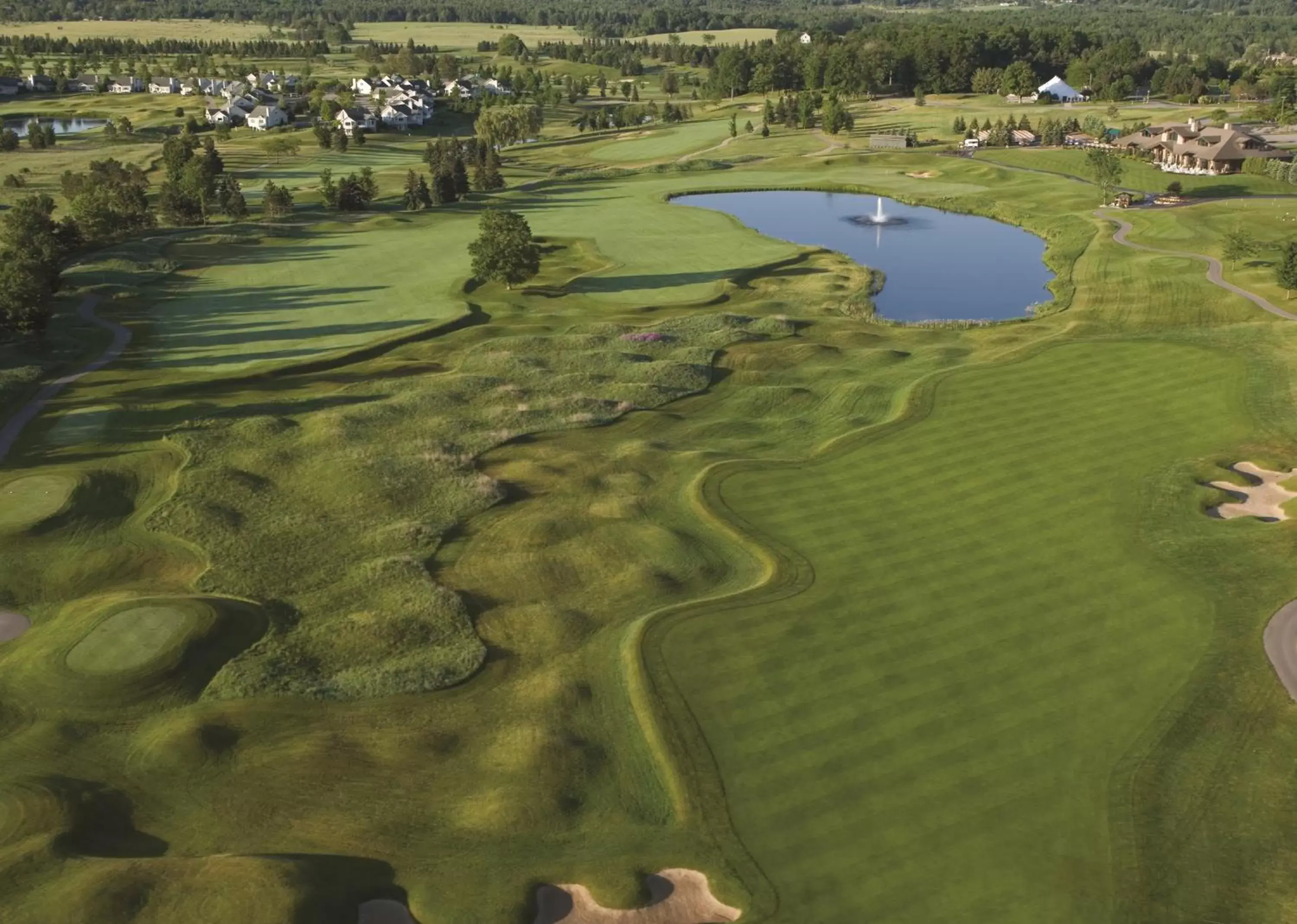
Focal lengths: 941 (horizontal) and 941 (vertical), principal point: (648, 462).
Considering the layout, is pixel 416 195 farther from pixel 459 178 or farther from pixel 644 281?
pixel 644 281

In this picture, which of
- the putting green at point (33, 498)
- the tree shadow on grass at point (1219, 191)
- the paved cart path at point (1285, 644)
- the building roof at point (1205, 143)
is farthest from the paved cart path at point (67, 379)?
the building roof at point (1205, 143)

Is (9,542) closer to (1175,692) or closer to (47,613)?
(47,613)

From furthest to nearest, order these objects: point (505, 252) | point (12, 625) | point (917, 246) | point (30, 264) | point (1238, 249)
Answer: point (917, 246) → point (1238, 249) → point (505, 252) → point (30, 264) → point (12, 625)

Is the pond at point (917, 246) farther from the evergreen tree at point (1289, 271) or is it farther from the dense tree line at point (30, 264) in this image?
the dense tree line at point (30, 264)

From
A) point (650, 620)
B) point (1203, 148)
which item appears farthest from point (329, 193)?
point (1203, 148)

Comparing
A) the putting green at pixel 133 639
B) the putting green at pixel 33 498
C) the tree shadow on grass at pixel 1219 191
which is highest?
the tree shadow on grass at pixel 1219 191

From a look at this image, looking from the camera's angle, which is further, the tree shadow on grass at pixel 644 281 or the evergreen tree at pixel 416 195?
the evergreen tree at pixel 416 195
